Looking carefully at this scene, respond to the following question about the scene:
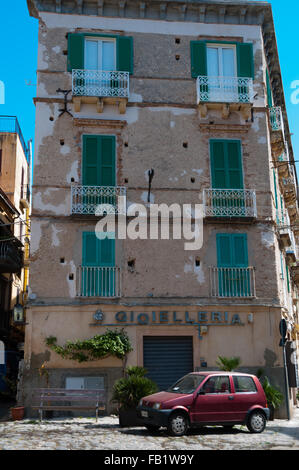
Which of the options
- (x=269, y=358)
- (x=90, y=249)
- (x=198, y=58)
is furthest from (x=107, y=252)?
(x=198, y=58)

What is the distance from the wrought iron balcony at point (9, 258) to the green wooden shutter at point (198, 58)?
11260 millimetres

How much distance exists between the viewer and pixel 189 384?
14500 mm

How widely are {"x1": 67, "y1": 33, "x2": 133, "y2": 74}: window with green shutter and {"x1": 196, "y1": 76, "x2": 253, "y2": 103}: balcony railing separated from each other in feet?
9.03

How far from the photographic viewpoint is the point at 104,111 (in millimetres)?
21031

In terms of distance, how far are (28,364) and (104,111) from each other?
9.32 meters

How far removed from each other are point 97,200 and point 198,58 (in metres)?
6.84

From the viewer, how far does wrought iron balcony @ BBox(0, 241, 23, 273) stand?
83.8ft

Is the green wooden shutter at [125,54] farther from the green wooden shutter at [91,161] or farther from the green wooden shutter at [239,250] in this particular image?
the green wooden shutter at [239,250]

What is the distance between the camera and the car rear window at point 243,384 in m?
14.6

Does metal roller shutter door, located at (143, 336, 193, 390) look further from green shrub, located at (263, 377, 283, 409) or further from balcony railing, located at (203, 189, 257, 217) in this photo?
balcony railing, located at (203, 189, 257, 217)

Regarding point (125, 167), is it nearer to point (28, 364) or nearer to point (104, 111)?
point (104, 111)

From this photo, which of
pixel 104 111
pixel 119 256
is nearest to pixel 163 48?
pixel 104 111

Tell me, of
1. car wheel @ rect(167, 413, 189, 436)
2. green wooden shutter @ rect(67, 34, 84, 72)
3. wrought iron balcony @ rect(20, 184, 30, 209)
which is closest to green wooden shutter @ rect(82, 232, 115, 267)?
green wooden shutter @ rect(67, 34, 84, 72)

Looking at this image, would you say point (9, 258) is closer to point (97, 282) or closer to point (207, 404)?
point (97, 282)
